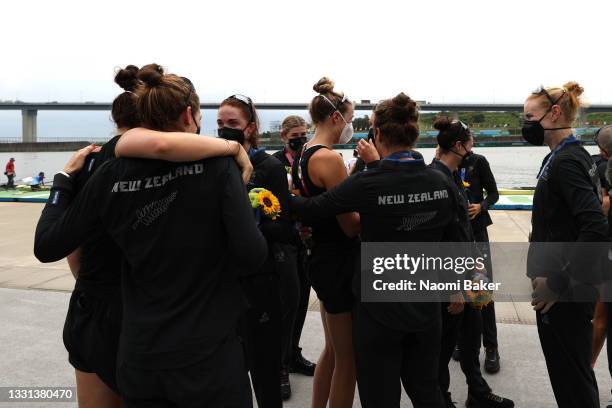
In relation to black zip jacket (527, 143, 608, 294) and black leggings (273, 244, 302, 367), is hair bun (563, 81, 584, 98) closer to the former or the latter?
black zip jacket (527, 143, 608, 294)

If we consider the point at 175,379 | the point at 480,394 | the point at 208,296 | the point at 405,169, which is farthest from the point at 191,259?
the point at 480,394

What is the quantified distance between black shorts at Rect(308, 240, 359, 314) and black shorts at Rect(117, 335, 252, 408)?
97 centimetres

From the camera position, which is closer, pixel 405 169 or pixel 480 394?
pixel 405 169

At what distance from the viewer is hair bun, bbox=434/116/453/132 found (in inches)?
143

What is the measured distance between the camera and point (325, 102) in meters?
2.80

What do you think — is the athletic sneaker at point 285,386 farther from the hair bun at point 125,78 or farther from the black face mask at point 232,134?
the hair bun at point 125,78

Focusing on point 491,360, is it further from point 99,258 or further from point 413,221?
point 99,258

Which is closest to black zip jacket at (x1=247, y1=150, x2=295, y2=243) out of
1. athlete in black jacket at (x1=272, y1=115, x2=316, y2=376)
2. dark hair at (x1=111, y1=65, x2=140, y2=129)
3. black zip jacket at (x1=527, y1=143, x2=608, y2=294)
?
athlete in black jacket at (x1=272, y1=115, x2=316, y2=376)

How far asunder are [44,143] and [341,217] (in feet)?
359

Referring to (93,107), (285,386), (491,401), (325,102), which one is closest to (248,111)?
(325,102)

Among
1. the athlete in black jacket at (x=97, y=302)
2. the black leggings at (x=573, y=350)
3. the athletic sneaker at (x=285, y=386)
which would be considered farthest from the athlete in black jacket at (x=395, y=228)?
the athletic sneaker at (x=285, y=386)

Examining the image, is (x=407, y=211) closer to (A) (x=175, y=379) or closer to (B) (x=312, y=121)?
(B) (x=312, y=121)

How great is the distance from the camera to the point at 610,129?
3691mm

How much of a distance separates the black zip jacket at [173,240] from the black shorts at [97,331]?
0.35 m
